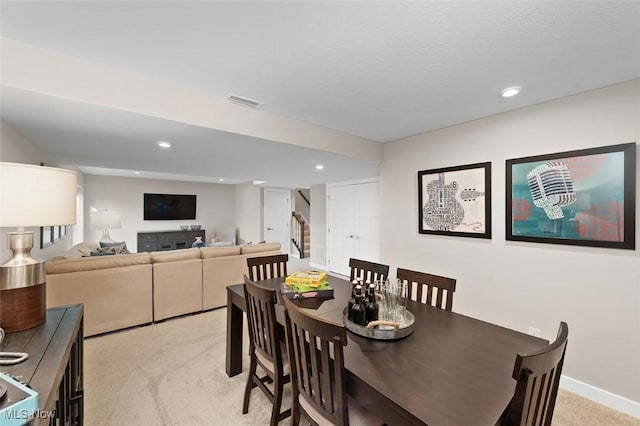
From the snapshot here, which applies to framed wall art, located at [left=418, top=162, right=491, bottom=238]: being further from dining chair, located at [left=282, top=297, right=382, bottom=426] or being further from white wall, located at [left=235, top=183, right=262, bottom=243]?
white wall, located at [left=235, top=183, right=262, bottom=243]

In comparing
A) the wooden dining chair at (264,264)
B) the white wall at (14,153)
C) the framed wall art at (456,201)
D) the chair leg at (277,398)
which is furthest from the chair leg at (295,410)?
the white wall at (14,153)

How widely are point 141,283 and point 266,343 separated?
236 cm

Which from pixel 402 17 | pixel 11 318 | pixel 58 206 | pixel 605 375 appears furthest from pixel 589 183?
pixel 11 318

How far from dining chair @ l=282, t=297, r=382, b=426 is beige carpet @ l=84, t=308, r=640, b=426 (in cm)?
73

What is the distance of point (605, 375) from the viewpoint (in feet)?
6.64

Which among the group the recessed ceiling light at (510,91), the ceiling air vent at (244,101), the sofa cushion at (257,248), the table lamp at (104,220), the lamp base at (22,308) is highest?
the recessed ceiling light at (510,91)

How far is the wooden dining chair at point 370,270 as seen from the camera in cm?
229

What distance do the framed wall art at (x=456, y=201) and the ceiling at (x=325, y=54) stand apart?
1.91ft

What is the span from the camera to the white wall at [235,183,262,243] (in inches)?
300

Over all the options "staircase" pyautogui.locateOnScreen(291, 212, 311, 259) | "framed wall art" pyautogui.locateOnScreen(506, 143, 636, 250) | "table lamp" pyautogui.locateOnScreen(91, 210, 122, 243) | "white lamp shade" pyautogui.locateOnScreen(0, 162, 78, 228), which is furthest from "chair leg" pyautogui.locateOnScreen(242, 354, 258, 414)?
"staircase" pyautogui.locateOnScreen(291, 212, 311, 259)

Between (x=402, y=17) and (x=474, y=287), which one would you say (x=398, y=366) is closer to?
(x=402, y=17)

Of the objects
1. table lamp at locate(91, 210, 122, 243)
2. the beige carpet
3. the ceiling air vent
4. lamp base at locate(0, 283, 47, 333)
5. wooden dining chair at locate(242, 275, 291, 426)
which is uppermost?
the ceiling air vent

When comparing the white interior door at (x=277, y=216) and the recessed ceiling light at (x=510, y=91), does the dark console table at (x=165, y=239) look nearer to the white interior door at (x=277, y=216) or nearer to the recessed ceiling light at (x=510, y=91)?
the white interior door at (x=277, y=216)

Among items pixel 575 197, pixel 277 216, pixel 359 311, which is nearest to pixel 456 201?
pixel 575 197
